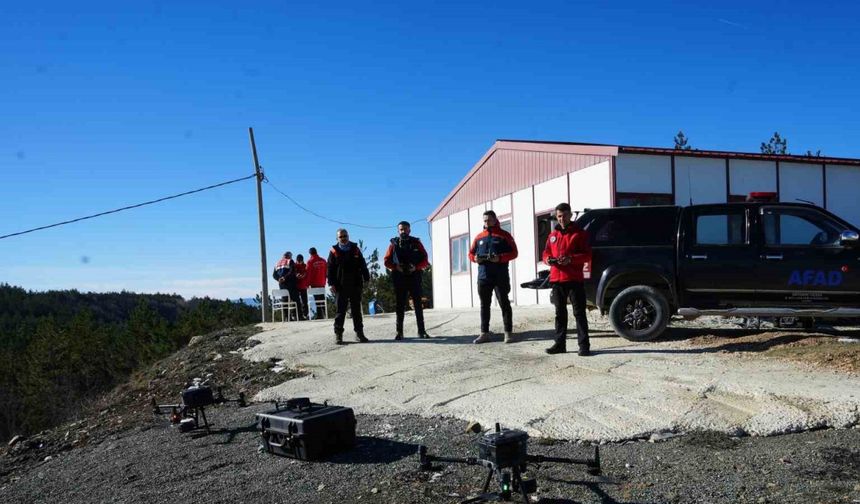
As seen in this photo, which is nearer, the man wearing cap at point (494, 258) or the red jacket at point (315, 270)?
the man wearing cap at point (494, 258)

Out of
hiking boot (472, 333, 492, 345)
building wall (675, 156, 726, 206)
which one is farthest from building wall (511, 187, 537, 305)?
hiking boot (472, 333, 492, 345)

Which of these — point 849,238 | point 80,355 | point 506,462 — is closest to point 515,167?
point 849,238

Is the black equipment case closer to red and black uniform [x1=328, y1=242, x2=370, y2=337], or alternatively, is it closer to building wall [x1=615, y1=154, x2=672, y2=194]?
red and black uniform [x1=328, y1=242, x2=370, y2=337]

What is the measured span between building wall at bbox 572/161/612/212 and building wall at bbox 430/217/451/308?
24.9 feet

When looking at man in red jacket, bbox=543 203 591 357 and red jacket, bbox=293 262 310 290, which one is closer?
man in red jacket, bbox=543 203 591 357

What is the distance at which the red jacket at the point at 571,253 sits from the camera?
27.4 ft

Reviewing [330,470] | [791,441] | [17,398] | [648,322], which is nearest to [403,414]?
[330,470]

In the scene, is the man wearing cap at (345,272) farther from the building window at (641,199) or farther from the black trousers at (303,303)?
the black trousers at (303,303)

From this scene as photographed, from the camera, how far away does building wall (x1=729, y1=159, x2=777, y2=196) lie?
47.8 feet

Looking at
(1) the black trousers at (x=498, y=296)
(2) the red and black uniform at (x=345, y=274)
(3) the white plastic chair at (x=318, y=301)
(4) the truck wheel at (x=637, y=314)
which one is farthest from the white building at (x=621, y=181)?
(3) the white plastic chair at (x=318, y=301)

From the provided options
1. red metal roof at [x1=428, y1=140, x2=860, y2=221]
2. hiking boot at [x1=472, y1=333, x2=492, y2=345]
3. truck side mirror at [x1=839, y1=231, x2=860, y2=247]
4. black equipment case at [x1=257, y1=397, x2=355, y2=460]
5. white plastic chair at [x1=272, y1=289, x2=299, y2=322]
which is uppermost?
red metal roof at [x1=428, y1=140, x2=860, y2=221]

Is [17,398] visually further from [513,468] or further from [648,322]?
[513,468]

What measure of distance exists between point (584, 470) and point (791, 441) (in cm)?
174

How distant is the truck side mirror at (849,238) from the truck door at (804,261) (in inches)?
1.8
